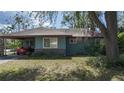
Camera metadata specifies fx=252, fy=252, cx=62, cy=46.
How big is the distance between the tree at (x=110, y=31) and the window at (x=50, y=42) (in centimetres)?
1097

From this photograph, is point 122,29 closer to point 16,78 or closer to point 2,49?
point 2,49

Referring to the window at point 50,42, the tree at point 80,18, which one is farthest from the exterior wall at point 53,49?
the tree at point 80,18

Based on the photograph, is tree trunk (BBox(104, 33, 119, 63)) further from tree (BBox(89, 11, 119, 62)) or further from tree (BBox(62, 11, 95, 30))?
tree (BBox(62, 11, 95, 30))

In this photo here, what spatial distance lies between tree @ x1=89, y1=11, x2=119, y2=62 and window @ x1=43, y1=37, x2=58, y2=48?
11.0m

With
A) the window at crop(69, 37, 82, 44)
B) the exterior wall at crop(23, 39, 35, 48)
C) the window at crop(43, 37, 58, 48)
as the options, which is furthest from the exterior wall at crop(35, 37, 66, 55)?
the exterior wall at crop(23, 39, 35, 48)

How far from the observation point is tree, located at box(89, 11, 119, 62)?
14180mm

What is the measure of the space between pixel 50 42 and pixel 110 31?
11.7 m

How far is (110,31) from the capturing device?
47.2ft

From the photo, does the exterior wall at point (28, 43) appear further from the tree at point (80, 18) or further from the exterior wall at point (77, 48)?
the tree at point (80, 18)

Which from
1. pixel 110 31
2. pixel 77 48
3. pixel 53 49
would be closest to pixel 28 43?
pixel 53 49

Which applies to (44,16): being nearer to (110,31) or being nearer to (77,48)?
(110,31)
